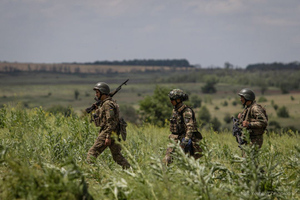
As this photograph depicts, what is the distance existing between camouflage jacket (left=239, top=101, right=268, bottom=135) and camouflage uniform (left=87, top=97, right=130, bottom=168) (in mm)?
2629

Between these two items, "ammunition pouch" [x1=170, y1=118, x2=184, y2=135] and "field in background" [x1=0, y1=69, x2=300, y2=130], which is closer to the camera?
"ammunition pouch" [x1=170, y1=118, x2=184, y2=135]

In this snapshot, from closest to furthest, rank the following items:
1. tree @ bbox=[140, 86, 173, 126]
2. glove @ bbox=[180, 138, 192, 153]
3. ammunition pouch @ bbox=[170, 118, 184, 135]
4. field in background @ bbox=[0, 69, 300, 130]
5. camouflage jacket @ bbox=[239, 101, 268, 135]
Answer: glove @ bbox=[180, 138, 192, 153]
camouflage jacket @ bbox=[239, 101, 268, 135]
ammunition pouch @ bbox=[170, 118, 184, 135]
tree @ bbox=[140, 86, 173, 126]
field in background @ bbox=[0, 69, 300, 130]

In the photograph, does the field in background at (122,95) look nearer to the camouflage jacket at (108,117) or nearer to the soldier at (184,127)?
the soldier at (184,127)

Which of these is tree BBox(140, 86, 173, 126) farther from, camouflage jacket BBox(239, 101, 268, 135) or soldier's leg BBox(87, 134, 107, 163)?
soldier's leg BBox(87, 134, 107, 163)

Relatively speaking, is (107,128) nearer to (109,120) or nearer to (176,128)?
(109,120)

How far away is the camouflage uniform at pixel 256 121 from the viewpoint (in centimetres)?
667

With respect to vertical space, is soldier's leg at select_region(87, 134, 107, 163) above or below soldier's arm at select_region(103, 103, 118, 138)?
below

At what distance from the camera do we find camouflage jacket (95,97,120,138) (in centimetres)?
657

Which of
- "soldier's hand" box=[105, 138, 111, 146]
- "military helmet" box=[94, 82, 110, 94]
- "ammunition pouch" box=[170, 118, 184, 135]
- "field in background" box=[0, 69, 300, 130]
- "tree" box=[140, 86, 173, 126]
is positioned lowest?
"field in background" box=[0, 69, 300, 130]

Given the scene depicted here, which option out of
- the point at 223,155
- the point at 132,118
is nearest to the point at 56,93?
the point at 132,118

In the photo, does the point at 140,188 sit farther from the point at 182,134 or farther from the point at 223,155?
the point at 223,155

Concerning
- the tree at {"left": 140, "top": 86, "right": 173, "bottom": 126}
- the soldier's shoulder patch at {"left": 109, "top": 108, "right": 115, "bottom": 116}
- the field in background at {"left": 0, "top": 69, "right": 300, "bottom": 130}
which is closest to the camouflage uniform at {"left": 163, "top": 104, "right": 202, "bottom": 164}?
the soldier's shoulder patch at {"left": 109, "top": 108, "right": 115, "bottom": 116}

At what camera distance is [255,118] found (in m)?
6.80

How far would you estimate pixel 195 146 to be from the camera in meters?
6.54
